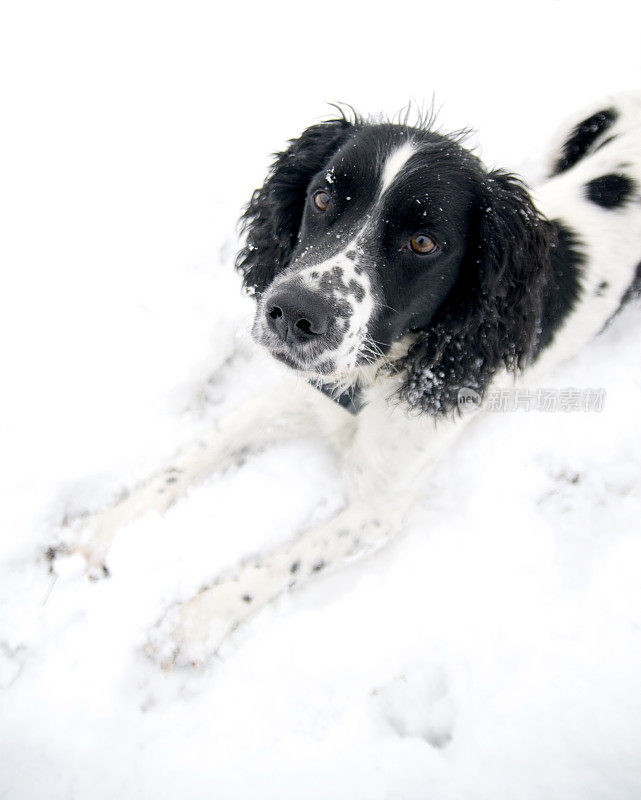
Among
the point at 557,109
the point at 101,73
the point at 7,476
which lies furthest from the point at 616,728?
the point at 101,73

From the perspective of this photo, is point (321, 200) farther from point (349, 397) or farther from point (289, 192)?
point (349, 397)

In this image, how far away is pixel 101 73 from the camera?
449 cm

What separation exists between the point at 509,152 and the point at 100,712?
4588 mm

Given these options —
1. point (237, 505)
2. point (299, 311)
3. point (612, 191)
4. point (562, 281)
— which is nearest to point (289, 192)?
point (299, 311)

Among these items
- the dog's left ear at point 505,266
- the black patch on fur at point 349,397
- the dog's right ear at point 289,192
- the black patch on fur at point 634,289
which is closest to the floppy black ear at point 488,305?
the dog's left ear at point 505,266

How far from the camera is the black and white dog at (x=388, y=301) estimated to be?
2043 millimetres

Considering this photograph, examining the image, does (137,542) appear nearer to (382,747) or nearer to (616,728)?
(382,747)

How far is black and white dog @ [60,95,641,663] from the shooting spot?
2043mm

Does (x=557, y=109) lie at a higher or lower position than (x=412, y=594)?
higher

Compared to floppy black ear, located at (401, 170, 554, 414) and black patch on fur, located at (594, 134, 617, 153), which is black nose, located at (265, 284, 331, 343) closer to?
floppy black ear, located at (401, 170, 554, 414)

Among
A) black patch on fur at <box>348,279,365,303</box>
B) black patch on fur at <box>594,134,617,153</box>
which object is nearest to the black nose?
black patch on fur at <box>348,279,365,303</box>

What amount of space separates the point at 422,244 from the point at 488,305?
0.38 m

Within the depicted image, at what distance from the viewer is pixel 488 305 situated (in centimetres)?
220

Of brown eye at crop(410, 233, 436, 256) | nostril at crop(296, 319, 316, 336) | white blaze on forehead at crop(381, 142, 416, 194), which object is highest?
white blaze on forehead at crop(381, 142, 416, 194)
